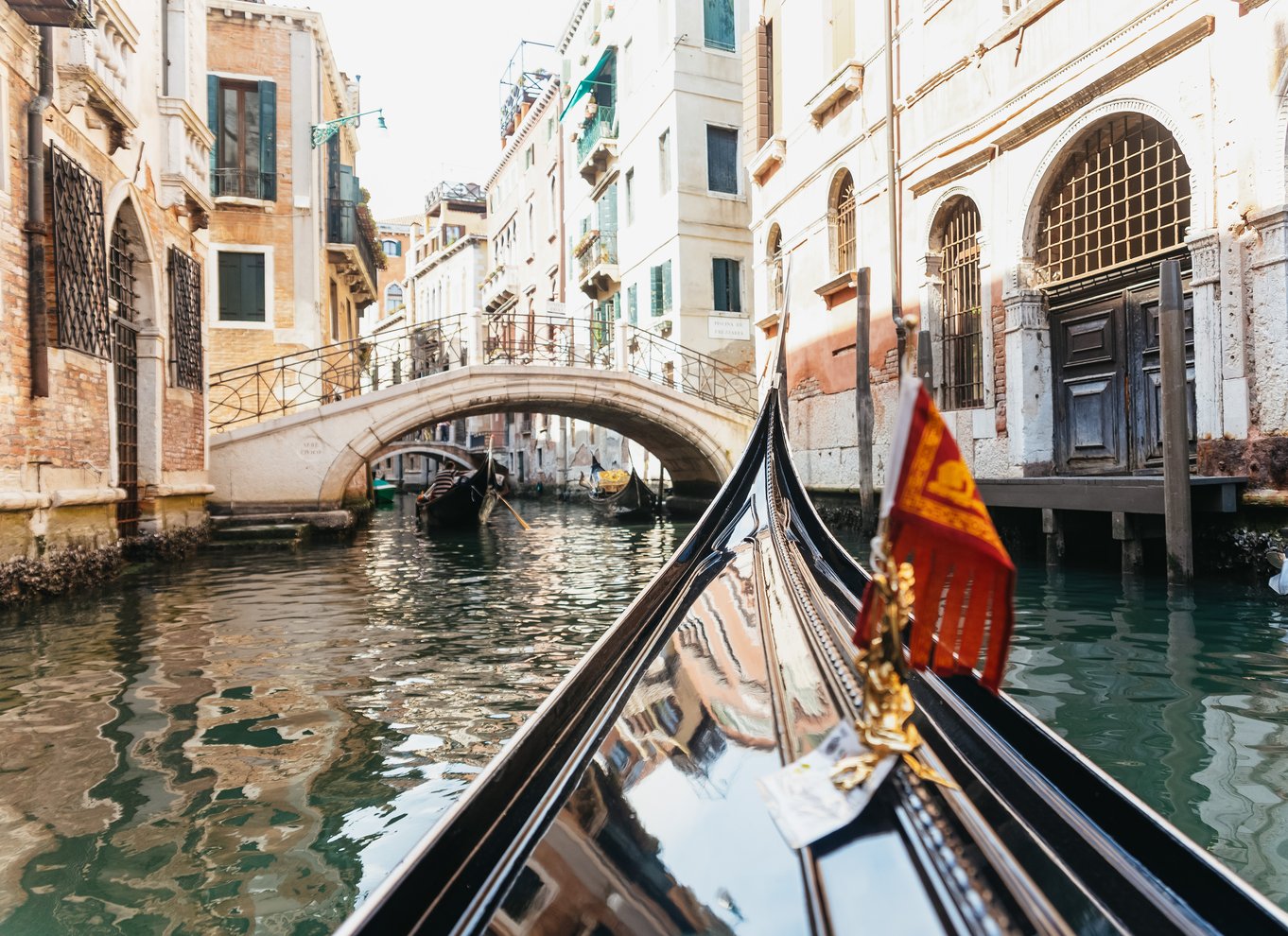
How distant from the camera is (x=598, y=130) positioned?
43.7ft

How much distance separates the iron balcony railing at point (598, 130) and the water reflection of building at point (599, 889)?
13028 millimetres

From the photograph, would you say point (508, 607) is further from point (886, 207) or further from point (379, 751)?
point (886, 207)

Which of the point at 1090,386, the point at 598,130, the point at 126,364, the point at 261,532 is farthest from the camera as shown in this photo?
the point at 598,130

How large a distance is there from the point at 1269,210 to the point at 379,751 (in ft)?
11.6

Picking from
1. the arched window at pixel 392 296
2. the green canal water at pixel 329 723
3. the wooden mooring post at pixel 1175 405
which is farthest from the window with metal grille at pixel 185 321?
the arched window at pixel 392 296

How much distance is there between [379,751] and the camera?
204cm

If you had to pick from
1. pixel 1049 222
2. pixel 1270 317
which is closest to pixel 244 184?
pixel 1049 222

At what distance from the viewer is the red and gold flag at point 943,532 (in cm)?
57

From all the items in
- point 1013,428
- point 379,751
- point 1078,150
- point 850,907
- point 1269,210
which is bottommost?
point 379,751

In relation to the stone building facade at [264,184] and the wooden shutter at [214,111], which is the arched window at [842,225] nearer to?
the stone building facade at [264,184]

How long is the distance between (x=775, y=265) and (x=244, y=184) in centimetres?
504

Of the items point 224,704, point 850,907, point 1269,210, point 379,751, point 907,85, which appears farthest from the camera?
point 907,85

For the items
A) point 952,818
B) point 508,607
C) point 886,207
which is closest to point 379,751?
point 952,818

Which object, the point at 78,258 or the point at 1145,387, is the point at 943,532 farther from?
the point at 78,258
